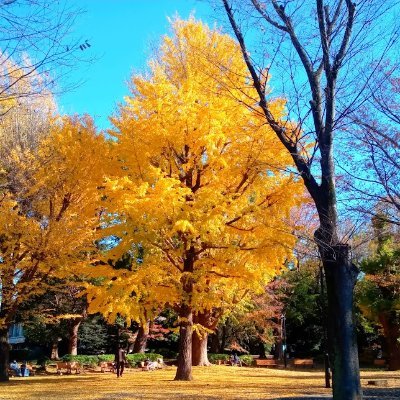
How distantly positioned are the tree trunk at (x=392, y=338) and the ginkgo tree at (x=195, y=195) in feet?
45.2

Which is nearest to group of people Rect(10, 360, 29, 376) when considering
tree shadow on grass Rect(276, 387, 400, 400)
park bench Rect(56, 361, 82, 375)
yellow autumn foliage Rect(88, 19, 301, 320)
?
park bench Rect(56, 361, 82, 375)

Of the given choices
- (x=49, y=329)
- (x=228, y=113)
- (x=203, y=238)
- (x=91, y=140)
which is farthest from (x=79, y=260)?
(x=49, y=329)

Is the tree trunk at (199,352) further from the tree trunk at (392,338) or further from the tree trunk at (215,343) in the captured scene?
the tree trunk at (215,343)

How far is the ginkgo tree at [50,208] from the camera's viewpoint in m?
13.6

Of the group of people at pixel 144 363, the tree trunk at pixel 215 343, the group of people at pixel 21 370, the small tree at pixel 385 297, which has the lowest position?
the group of people at pixel 21 370

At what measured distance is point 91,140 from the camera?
47.0 ft

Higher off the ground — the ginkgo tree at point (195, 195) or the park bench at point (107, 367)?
the ginkgo tree at point (195, 195)

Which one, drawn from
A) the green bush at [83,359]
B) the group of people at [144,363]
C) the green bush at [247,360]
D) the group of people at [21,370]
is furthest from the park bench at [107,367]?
the green bush at [247,360]

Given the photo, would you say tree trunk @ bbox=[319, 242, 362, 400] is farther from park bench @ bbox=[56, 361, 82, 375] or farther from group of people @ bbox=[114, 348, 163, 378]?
park bench @ bbox=[56, 361, 82, 375]

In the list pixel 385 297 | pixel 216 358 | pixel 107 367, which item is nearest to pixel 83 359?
pixel 107 367

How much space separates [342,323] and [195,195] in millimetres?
5616

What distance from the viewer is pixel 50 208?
14578 millimetres

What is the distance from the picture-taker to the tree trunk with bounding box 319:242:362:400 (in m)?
6.73

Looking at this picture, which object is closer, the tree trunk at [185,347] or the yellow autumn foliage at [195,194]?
the yellow autumn foliage at [195,194]
